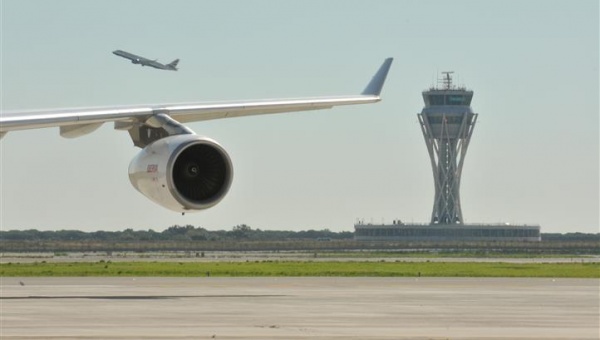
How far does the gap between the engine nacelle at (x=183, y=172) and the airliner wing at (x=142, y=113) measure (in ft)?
2.41

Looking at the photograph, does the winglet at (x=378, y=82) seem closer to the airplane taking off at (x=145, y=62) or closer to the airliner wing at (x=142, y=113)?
the airliner wing at (x=142, y=113)

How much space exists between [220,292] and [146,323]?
1481 centimetres

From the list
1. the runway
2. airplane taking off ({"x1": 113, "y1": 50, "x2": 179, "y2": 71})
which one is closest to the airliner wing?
the runway

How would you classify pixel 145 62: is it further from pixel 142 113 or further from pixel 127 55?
pixel 142 113

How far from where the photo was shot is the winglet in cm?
3547

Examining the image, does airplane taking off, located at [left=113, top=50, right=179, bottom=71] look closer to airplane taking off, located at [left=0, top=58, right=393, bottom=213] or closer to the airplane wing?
the airplane wing

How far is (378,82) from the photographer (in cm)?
3572

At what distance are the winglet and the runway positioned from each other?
17.6ft

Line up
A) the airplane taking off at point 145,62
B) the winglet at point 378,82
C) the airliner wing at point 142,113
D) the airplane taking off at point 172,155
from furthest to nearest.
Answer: the airplane taking off at point 145,62 < the winglet at point 378,82 < the airplane taking off at point 172,155 < the airliner wing at point 142,113

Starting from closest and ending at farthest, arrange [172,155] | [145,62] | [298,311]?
[172,155]
[298,311]
[145,62]

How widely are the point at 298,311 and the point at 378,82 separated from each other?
6125 mm

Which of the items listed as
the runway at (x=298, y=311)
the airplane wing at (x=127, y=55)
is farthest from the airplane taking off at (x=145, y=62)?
the runway at (x=298, y=311)

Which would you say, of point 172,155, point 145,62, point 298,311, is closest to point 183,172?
point 172,155

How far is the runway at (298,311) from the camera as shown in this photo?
27469 millimetres
